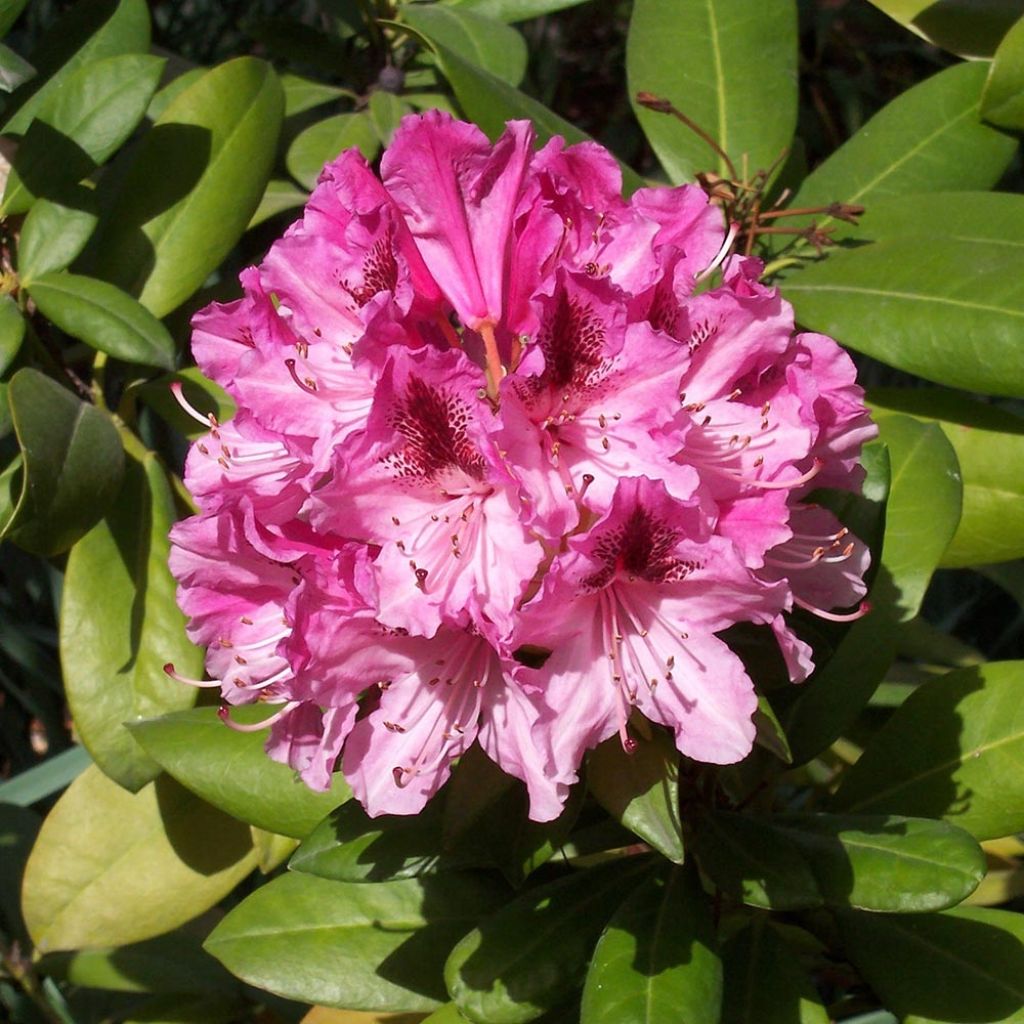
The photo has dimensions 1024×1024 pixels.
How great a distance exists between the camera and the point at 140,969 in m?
1.46

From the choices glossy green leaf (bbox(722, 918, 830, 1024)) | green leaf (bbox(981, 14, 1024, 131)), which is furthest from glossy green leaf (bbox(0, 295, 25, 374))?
green leaf (bbox(981, 14, 1024, 131))

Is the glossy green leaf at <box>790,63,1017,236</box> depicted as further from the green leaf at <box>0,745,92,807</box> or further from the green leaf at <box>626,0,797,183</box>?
the green leaf at <box>0,745,92,807</box>

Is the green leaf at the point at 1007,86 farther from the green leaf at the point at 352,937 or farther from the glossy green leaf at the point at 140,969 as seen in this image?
the glossy green leaf at the point at 140,969

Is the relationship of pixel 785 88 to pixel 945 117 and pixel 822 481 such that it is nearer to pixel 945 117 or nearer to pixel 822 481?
pixel 945 117

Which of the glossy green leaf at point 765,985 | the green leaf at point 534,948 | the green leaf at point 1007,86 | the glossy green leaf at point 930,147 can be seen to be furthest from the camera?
the glossy green leaf at point 930,147

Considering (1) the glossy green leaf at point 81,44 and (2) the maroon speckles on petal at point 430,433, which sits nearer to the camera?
(2) the maroon speckles on petal at point 430,433

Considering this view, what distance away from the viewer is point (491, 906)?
3.59 feet

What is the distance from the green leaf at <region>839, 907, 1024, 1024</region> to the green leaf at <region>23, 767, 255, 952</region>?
0.63 metres

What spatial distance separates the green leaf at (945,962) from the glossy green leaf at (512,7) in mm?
1034

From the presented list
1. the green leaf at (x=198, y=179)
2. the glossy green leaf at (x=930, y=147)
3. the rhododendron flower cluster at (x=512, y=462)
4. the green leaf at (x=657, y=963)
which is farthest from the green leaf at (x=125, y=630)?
the glossy green leaf at (x=930, y=147)

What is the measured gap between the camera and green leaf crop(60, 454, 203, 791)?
3.81ft

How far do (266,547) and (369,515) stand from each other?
0.07 metres

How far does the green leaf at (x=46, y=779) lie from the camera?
1456 millimetres

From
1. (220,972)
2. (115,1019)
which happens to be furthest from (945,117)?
→ (115,1019)
